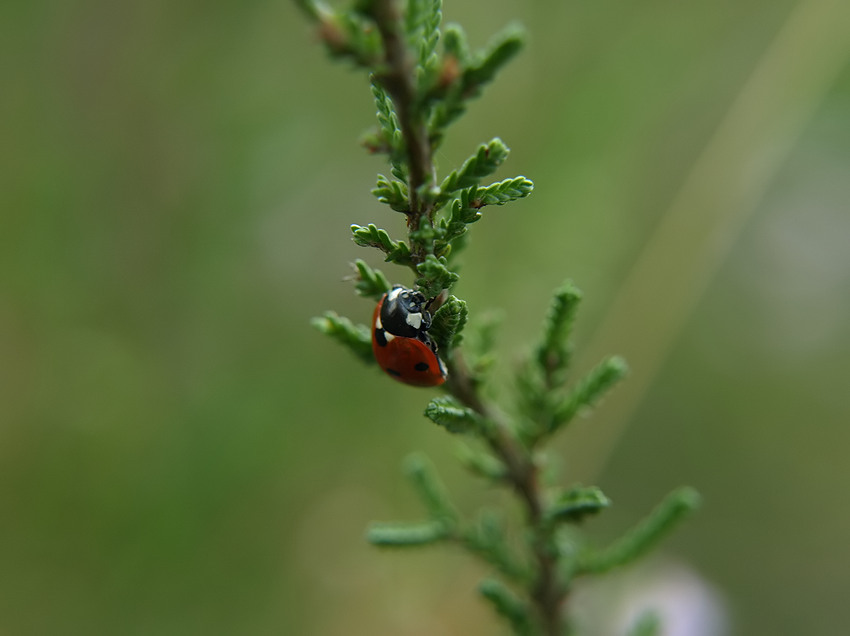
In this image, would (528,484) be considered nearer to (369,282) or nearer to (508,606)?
(508,606)

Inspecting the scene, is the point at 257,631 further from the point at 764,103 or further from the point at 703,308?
the point at 764,103

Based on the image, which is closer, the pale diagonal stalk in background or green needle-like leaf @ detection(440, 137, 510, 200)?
green needle-like leaf @ detection(440, 137, 510, 200)

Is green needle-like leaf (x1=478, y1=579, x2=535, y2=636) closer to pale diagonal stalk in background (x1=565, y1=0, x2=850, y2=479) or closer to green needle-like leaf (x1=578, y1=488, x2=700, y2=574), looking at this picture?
green needle-like leaf (x1=578, y1=488, x2=700, y2=574)

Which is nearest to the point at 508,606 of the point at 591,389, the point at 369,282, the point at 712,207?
the point at 591,389

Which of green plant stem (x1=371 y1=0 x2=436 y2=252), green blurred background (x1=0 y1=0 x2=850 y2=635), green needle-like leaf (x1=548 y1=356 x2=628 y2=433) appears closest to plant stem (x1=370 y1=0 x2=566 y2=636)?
green plant stem (x1=371 y1=0 x2=436 y2=252)

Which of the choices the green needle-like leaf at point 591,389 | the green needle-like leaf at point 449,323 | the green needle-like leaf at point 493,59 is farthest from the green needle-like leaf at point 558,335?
the green needle-like leaf at point 493,59

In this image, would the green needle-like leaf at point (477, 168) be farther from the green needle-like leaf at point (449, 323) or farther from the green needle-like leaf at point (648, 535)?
the green needle-like leaf at point (648, 535)
